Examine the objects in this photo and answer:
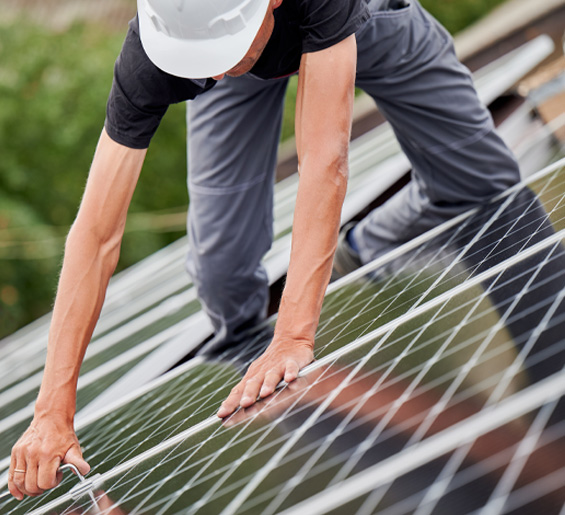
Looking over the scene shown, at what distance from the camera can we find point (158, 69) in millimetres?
3074

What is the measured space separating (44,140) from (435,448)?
13.3 metres

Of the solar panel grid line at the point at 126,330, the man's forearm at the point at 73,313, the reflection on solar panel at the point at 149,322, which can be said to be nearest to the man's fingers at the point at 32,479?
the man's forearm at the point at 73,313

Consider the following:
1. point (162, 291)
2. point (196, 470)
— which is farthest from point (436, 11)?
point (196, 470)

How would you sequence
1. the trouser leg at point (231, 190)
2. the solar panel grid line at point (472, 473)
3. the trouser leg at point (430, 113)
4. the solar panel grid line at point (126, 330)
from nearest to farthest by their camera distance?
the solar panel grid line at point (472, 473), the trouser leg at point (430, 113), the trouser leg at point (231, 190), the solar panel grid line at point (126, 330)

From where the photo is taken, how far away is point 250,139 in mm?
4070

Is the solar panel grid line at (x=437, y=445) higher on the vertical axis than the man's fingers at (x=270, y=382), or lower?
lower

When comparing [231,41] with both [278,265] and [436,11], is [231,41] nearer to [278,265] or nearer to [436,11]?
[278,265]

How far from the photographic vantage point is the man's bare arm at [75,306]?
112 inches

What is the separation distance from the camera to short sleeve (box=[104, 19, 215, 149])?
10.1 ft

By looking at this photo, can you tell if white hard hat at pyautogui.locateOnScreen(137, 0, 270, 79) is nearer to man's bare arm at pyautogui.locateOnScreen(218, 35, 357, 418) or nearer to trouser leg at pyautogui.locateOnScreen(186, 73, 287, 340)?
man's bare arm at pyautogui.locateOnScreen(218, 35, 357, 418)

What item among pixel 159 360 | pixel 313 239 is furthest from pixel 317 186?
pixel 159 360

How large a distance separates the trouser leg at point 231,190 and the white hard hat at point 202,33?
0.94 m

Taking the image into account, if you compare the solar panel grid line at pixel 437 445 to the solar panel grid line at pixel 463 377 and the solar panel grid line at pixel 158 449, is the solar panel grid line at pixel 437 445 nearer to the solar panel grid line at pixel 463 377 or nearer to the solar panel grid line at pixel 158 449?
the solar panel grid line at pixel 463 377

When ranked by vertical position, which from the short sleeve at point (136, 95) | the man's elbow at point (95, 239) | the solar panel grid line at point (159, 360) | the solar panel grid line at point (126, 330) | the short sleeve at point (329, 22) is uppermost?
the short sleeve at point (136, 95)
